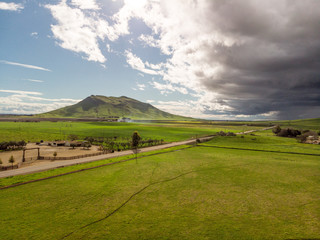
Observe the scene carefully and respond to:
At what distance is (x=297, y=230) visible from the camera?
42.2 feet

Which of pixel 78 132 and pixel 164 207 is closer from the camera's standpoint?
pixel 164 207

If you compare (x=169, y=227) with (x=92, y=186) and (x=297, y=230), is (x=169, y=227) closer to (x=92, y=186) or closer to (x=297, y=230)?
(x=297, y=230)

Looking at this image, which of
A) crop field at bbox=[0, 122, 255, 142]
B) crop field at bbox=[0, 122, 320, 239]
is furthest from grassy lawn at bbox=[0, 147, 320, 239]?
crop field at bbox=[0, 122, 255, 142]

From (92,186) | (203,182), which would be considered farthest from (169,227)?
(92,186)

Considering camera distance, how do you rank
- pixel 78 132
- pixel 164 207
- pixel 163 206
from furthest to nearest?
1. pixel 78 132
2. pixel 163 206
3. pixel 164 207

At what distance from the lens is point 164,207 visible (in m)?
16.5

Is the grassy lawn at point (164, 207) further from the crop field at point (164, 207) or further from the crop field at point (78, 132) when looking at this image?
the crop field at point (78, 132)

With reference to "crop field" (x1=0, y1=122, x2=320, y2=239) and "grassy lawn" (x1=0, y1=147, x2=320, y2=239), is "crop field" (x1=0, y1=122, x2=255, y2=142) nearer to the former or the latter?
"crop field" (x1=0, y1=122, x2=320, y2=239)

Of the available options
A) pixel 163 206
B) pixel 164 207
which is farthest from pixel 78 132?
pixel 164 207

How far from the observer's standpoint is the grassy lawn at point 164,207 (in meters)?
12.7

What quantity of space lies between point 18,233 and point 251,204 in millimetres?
21283

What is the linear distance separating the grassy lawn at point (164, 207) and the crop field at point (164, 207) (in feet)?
0.25

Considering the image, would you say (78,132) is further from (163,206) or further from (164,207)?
(164,207)

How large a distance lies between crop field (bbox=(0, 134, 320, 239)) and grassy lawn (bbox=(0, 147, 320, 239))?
0.08 meters
